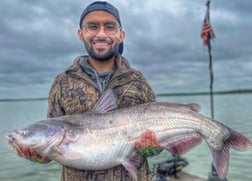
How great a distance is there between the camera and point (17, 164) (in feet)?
78.6

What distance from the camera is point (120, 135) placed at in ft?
12.7

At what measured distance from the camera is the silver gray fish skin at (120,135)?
3.70 metres

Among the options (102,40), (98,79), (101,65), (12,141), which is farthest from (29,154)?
(102,40)

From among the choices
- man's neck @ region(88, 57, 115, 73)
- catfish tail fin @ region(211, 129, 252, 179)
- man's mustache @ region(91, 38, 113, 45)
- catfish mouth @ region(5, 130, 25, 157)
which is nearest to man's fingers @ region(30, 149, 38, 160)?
catfish mouth @ region(5, 130, 25, 157)

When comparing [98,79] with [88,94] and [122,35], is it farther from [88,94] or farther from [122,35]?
[122,35]

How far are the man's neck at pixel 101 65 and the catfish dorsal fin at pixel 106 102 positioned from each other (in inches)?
17.6

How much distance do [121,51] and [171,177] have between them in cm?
887

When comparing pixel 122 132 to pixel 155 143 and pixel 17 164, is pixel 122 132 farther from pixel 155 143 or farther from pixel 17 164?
pixel 17 164

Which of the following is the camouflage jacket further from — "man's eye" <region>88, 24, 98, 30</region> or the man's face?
"man's eye" <region>88, 24, 98, 30</region>

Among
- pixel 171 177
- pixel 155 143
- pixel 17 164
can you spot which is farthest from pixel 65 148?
pixel 17 164

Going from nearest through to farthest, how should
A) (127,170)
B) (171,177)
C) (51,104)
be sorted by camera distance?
(127,170) → (51,104) → (171,177)

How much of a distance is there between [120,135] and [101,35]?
1099 millimetres

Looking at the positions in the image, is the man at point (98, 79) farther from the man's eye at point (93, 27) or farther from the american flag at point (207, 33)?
the american flag at point (207, 33)

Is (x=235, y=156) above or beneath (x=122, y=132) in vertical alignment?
beneath
